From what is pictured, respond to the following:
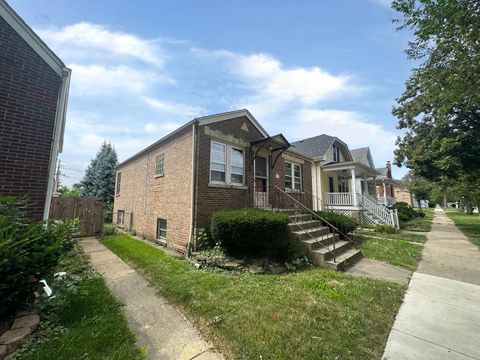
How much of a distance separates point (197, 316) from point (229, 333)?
2.41 feet

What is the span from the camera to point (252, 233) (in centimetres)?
604

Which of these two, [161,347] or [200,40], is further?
[200,40]

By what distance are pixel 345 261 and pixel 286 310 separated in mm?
3611

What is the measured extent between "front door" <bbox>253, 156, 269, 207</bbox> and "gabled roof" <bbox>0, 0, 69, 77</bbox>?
6.88 m

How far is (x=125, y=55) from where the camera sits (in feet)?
23.8

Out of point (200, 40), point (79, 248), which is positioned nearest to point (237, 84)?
point (200, 40)

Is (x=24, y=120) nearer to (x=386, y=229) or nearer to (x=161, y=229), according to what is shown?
(x=161, y=229)

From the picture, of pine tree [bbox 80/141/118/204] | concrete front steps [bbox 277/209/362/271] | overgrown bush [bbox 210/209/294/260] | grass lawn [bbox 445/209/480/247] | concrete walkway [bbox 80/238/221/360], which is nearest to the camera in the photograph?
concrete walkway [bbox 80/238/221/360]

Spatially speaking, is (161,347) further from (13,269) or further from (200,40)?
(200,40)

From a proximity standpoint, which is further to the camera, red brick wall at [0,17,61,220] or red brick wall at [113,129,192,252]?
red brick wall at [113,129,192,252]

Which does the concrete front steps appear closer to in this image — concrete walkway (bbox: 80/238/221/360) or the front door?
the front door

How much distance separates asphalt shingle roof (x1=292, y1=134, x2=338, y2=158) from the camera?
17198mm

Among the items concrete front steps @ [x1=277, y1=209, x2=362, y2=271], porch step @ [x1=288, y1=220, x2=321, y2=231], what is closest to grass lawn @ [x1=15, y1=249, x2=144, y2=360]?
concrete front steps @ [x1=277, y1=209, x2=362, y2=271]

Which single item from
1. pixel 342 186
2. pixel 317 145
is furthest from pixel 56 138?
pixel 342 186
